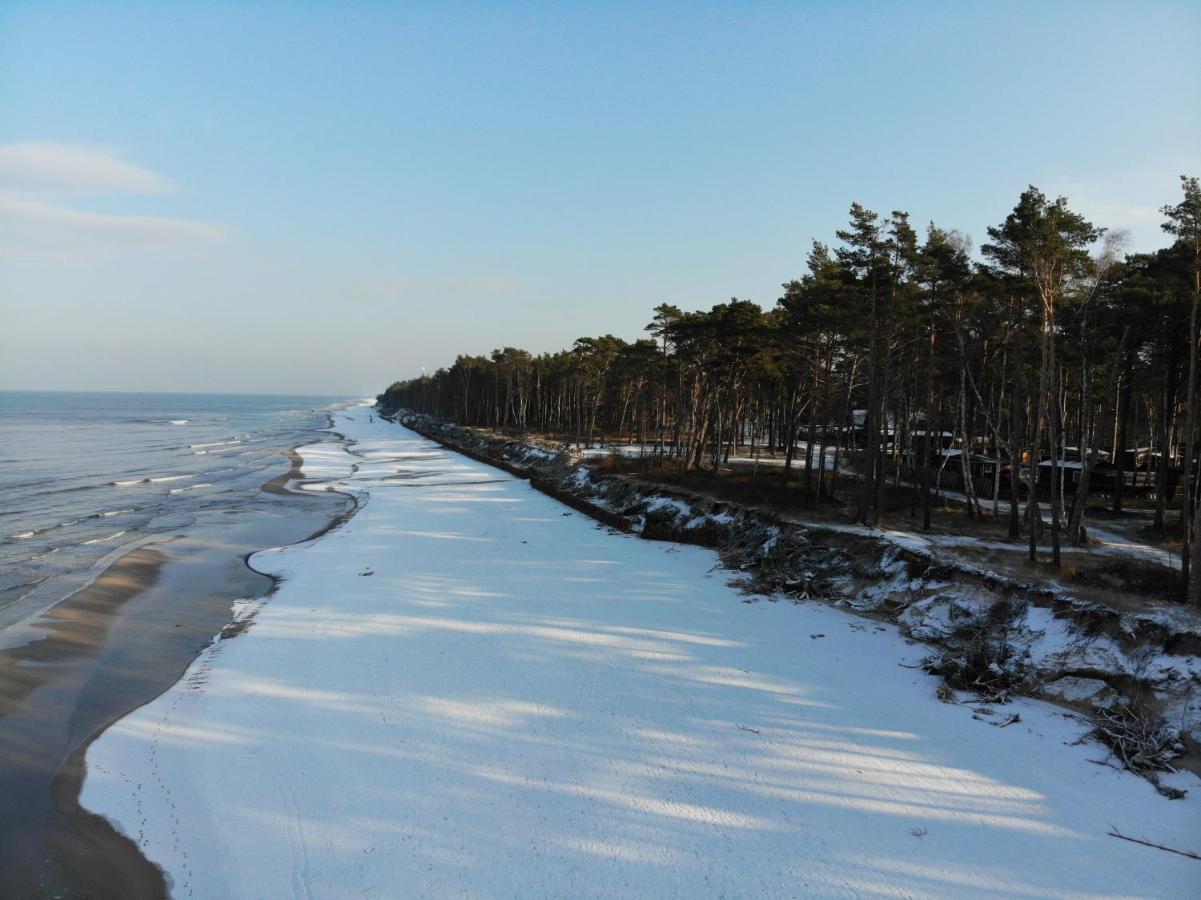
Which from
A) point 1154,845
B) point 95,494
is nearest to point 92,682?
point 1154,845

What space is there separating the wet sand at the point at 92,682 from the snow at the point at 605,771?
0.32 metres

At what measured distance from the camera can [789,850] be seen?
243 inches

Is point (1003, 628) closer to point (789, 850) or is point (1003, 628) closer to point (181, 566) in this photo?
point (789, 850)

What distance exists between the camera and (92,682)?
10219mm

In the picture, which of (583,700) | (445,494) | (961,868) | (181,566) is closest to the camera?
(961,868)

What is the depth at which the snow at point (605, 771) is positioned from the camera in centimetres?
592

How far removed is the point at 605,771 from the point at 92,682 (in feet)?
29.9

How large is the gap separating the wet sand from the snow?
0.32 m

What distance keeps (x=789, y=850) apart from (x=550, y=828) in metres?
2.47

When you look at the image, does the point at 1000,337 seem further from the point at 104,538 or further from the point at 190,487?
the point at 190,487

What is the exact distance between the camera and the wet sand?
20.0ft

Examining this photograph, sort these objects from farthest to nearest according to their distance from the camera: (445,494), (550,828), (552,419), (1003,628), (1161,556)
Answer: (552,419) < (445,494) < (1161,556) < (1003,628) < (550,828)

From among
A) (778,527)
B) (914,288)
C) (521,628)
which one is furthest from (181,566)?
(914,288)

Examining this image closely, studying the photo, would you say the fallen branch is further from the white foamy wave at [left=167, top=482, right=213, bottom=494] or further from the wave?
the white foamy wave at [left=167, top=482, right=213, bottom=494]
